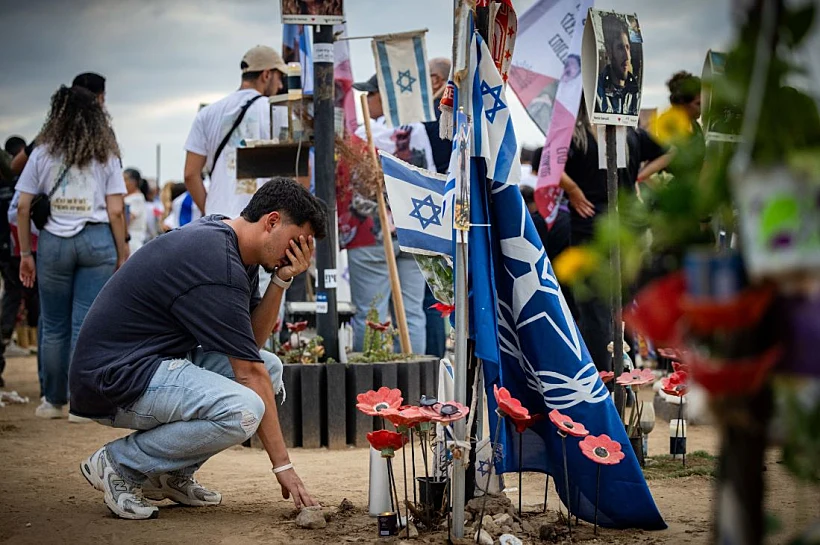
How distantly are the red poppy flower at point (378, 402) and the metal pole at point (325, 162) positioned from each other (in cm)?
239

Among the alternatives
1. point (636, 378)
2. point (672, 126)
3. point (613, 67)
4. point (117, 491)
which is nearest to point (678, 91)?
point (613, 67)

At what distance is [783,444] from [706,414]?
0.47 feet

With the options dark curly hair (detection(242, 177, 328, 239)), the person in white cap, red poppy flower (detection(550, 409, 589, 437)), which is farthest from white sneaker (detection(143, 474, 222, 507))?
the person in white cap

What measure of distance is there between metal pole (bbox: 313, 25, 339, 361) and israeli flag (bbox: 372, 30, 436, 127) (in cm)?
141

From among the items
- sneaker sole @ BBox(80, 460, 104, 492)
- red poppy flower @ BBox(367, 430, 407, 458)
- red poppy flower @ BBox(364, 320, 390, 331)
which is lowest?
sneaker sole @ BBox(80, 460, 104, 492)

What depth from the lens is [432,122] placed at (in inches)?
286

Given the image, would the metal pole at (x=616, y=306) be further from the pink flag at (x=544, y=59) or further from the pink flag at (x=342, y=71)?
the pink flag at (x=342, y=71)

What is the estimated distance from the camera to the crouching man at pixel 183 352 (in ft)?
12.6

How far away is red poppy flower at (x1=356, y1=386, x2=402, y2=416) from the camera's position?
3568mm

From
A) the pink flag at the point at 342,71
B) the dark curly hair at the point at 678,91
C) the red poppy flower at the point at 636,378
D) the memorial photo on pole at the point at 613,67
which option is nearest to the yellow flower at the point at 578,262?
the red poppy flower at the point at 636,378

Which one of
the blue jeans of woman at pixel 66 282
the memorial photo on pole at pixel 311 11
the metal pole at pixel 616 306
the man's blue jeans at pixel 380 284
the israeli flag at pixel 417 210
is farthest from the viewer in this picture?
the man's blue jeans at pixel 380 284

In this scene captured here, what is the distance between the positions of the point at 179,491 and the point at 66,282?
275 centimetres

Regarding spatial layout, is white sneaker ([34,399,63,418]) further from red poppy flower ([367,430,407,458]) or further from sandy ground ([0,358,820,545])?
red poppy flower ([367,430,407,458])

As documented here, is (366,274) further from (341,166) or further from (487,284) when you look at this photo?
(487,284)
